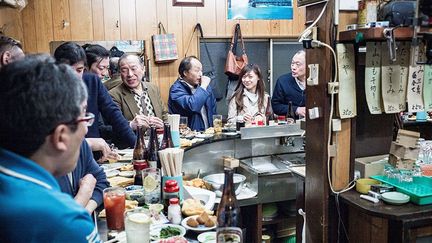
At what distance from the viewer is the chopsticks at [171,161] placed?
1.74m

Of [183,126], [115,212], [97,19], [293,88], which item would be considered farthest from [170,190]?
[97,19]

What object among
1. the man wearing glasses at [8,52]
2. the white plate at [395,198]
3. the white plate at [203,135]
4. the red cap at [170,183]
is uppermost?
the man wearing glasses at [8,52]

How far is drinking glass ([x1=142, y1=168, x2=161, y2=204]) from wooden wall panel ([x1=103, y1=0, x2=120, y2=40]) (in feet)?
11.4

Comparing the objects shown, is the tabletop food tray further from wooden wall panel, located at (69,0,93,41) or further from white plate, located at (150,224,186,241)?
wooden wall panel, located at (69,0,93,41)

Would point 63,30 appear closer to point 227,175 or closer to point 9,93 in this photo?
point 227,175

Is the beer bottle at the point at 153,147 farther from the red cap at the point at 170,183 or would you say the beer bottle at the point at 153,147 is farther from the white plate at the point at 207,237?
the white plate at the point at 207,237

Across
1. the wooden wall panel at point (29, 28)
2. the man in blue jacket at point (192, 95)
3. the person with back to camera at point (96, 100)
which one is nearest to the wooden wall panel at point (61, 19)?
the wooden wall panel at point (29, 28)

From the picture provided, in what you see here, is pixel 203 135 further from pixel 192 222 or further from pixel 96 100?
pixel 192 222

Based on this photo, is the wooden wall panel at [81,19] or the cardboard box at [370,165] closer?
the cardboard box at [370,165]

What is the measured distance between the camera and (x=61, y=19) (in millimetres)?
4688

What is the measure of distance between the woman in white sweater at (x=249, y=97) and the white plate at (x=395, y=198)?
91.2 inches

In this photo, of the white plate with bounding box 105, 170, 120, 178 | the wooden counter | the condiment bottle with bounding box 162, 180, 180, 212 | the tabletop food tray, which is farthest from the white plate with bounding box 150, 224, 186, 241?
the tabletop food tray

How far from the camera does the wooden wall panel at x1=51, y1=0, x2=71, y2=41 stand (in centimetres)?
466

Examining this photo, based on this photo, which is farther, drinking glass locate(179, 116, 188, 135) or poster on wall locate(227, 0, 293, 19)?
poster on wall locate(227, 0, 293, 19)
